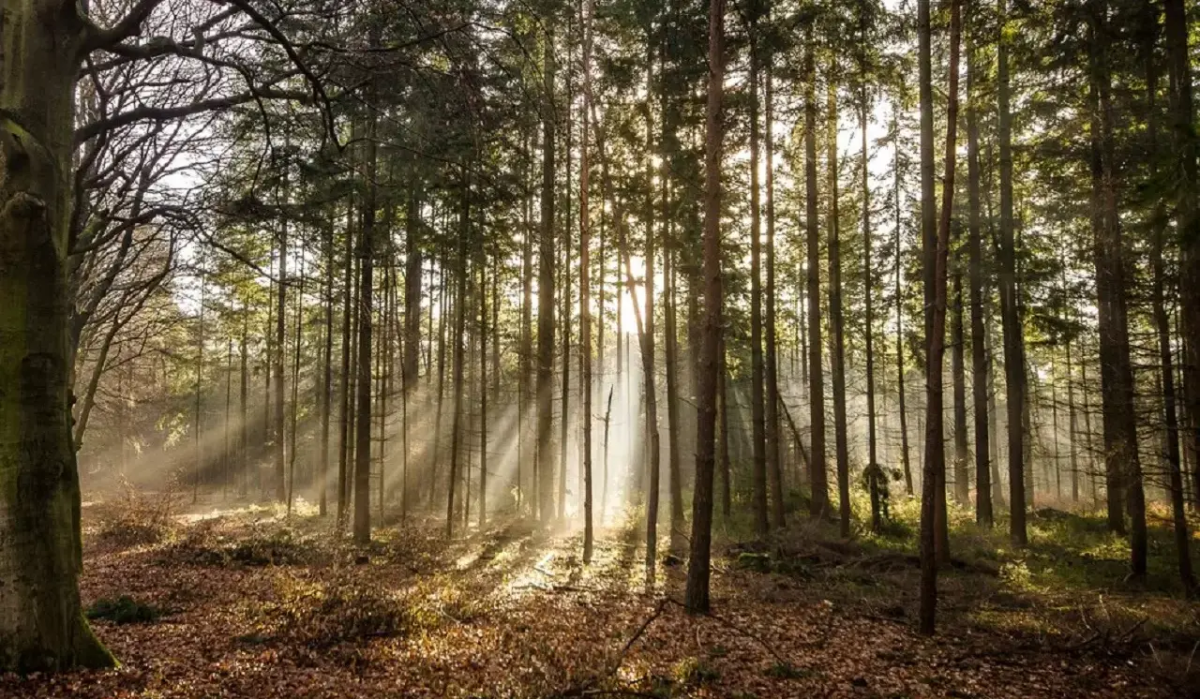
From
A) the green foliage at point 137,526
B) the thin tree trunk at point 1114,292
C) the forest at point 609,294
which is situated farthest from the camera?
the green foliage at point 137,526

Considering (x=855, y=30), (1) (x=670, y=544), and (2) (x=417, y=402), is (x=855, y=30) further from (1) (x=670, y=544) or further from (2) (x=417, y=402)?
(2) (x=417, y=402)

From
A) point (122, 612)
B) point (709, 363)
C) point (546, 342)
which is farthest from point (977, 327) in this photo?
point (122, 612)

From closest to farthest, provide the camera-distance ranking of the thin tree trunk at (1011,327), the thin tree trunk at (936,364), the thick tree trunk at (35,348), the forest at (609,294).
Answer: the thick tree trunk at (35,348), the forest at (609,294), the thin tree trunk at (936,364), the thin tree trunk at (1011,327)

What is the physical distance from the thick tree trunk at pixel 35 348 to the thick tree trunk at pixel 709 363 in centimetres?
703

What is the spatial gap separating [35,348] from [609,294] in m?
18.8

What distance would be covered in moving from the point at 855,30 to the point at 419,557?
15494mm

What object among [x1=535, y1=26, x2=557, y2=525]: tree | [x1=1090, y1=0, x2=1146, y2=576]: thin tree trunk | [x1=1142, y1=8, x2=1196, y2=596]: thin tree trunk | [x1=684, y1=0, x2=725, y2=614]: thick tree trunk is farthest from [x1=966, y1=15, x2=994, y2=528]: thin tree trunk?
[x1=535, y1=26, x2=557, y2=525]: tree

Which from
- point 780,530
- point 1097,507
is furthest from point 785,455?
point 780,530

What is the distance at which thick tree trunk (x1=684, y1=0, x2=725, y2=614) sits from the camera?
910 cm

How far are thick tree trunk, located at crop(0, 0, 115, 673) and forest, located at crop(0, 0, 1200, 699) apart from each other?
0.03 metres

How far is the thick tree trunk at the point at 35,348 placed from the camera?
15.2ft

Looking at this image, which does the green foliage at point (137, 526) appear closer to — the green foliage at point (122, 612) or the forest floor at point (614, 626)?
the forest floor at point (614, 626)

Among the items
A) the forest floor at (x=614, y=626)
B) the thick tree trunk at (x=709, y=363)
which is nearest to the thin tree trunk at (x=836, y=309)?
the forest floor at (x=614, y=626)

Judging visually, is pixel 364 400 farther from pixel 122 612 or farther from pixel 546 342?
pixel 122 612
